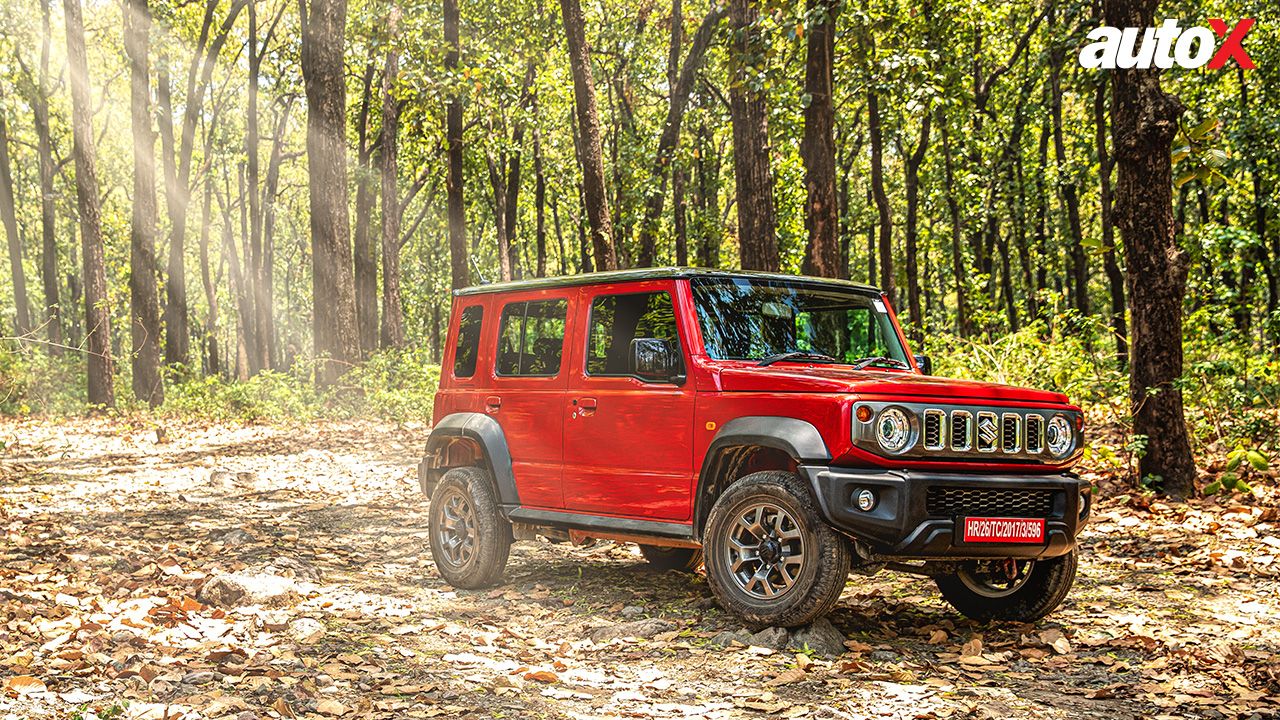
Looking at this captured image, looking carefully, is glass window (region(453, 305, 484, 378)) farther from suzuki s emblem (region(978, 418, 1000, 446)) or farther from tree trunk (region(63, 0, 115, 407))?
tree trunk (region(63, 0, 115, 407))

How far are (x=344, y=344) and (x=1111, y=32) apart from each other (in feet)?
50.3

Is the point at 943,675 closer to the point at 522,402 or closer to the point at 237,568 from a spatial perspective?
the point at 522,402

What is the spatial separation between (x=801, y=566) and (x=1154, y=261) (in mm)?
6083

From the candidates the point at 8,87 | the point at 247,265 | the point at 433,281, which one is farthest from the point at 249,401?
the point at 433,281

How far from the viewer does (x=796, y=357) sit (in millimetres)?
6730

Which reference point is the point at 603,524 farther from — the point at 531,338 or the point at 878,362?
the point at 878,362

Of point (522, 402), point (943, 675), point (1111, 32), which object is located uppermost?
point (1111, 32)

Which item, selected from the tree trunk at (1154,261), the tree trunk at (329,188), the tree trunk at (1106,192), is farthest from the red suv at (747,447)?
the tree trunk at (1106,192)

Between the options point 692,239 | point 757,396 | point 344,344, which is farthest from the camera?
point 692,239

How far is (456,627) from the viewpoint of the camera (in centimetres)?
677

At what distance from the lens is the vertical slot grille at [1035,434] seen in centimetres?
614

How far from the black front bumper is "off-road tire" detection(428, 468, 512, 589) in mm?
2808

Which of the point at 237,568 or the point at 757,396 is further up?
the point at 757,396

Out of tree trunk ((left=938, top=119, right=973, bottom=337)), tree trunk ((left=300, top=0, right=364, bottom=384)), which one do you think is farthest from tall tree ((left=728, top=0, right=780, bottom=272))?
tree trunk ((left=938, top=119, right=973, bottom=337))
